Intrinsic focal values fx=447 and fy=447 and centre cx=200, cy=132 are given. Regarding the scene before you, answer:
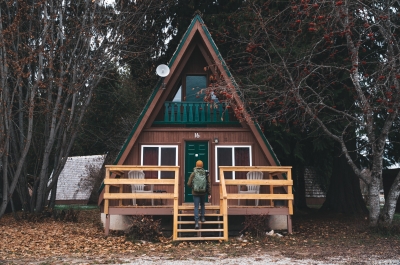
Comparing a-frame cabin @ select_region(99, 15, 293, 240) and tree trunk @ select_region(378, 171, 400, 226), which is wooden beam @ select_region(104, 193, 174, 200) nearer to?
a-frame cabin @ select_region(99, 15, 293, 240)

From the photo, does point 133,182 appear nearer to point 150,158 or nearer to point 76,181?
point 150,158

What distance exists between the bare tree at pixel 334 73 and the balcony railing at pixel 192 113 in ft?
4.15

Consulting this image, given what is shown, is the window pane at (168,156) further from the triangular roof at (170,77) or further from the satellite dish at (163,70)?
the satellite dish at (163,70)

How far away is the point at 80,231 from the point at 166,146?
4.04 m

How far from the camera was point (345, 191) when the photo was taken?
65.9ft

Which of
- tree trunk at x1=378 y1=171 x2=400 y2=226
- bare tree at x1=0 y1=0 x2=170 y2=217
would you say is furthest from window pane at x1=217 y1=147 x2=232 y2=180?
bare tree at x1=0 y1=0 x2=170 y2=217

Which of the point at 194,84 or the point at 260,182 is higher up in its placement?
the point at 194,84

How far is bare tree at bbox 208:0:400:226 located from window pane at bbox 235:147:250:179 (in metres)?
1.22

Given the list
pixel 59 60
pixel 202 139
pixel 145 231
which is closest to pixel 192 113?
pixel 202 139

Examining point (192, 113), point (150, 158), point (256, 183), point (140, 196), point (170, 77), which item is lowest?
point (140, 196)

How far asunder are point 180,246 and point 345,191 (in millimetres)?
11300

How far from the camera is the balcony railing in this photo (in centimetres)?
1587

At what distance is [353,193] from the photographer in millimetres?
20016

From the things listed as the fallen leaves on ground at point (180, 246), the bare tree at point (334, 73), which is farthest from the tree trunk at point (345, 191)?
the fallen leaves on ground at point (180, 246)
